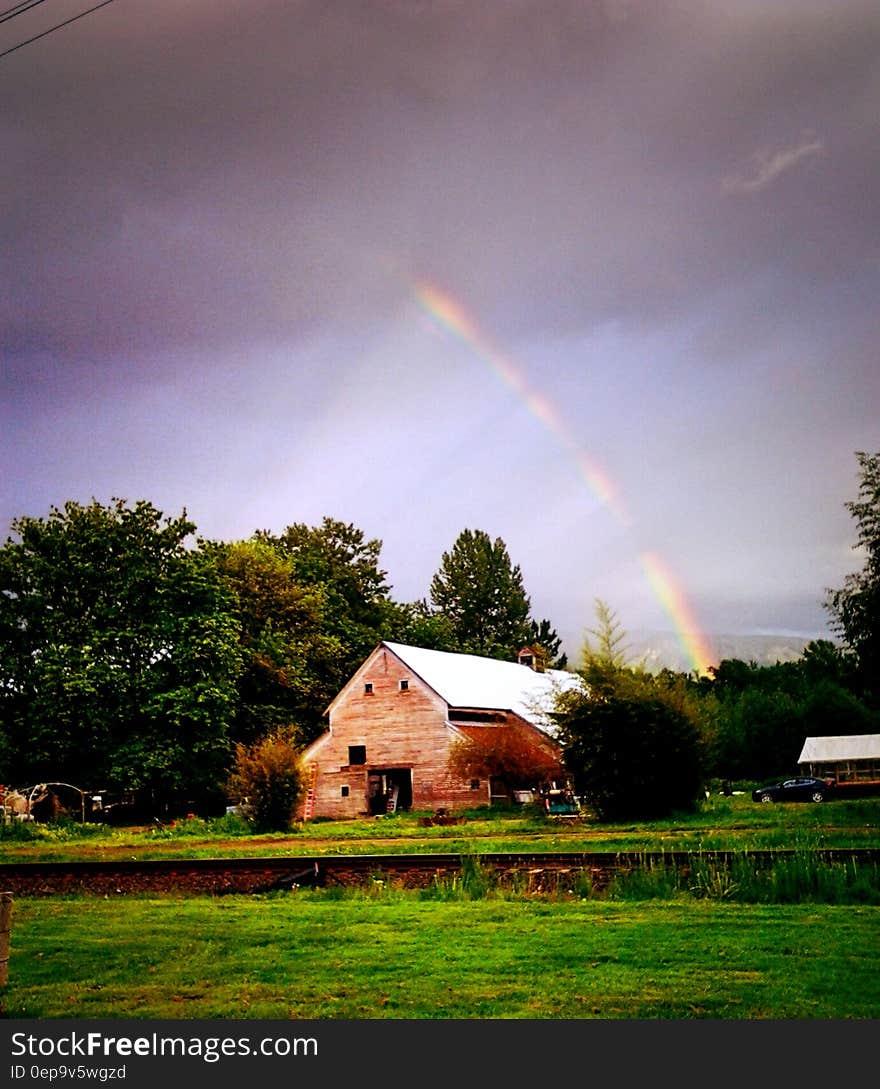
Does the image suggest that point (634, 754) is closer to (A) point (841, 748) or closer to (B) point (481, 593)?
(A) point (841, 748)

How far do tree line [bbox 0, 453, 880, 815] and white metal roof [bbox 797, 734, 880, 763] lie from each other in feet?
11.2

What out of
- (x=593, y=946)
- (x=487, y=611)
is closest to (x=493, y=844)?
(x=593, y=946)

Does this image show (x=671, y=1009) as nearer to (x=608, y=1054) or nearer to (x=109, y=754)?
(x=608, y=1054)

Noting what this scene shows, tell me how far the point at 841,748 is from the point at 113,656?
130 feet

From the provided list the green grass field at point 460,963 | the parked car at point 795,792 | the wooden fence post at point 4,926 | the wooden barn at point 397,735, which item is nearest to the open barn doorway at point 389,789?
the wooden barn at point 397,735

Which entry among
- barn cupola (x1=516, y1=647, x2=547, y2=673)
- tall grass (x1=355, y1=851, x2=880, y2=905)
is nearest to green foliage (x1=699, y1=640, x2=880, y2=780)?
barn cupola (x1=516, y1=647, x2=547, y2=673)

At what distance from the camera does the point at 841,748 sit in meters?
58.5

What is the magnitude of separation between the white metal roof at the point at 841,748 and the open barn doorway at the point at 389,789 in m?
23.5

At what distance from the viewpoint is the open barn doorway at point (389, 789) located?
4825cm

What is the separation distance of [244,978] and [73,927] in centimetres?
508

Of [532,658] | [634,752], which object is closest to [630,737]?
[634,752]

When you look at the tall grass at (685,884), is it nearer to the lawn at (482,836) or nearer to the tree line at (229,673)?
the lawn at (482,836)

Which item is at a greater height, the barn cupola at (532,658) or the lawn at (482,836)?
the barn cupola at (532,658)

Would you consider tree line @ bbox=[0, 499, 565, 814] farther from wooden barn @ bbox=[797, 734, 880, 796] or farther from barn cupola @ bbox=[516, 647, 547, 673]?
wooden barn @ bbox=[797, 734, 880, 796]
